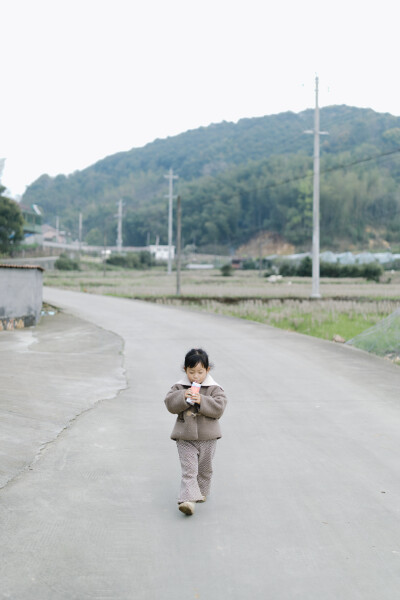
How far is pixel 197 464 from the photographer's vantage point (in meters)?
5.33

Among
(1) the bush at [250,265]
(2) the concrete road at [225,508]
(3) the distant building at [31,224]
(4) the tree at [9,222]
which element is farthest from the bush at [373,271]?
(2) the concrete road at [225,508]

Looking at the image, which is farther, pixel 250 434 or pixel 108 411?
pixel 108 411

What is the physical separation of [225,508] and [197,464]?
1.24 feet

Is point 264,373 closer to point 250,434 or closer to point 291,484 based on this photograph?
point 250,434

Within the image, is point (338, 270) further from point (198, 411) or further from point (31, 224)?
point (198, 411)

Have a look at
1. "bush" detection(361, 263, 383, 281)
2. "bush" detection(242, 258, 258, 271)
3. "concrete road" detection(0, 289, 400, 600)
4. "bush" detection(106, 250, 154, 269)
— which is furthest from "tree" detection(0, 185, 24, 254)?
"concrete road" detection(0, 289, 400, 600)

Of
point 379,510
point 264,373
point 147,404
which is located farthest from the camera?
point 264,373

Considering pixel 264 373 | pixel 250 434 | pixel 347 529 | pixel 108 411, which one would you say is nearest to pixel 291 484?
pixel 347 529

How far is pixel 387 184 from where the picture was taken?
508 feet

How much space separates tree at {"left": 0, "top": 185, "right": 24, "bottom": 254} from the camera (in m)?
73.1

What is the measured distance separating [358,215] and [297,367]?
136 m

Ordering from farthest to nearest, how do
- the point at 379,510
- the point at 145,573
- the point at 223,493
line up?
1. the point at 223,493
2. the point at 379,510
3. the point at 145,573

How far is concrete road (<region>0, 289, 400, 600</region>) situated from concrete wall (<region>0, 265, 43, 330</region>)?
29.9 ft

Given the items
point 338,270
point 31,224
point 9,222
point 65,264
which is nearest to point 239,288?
point 338,270
